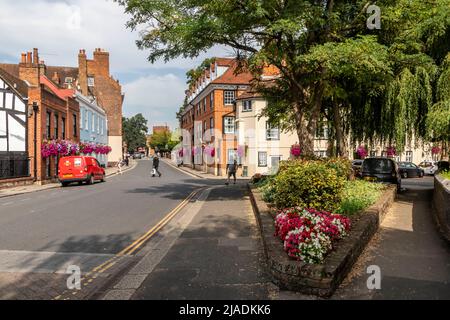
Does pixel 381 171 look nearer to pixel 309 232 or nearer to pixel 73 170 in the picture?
pixel 309 232

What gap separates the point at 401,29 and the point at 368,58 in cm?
384

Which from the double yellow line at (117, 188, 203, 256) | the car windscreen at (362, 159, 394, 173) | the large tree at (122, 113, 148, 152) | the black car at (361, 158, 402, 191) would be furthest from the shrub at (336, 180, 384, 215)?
the large tree at (122, 113, 148, 152)

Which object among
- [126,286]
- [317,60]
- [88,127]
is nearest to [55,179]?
[88,127]

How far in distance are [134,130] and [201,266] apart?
117 m

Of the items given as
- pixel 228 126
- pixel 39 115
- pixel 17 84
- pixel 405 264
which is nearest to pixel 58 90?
pixel 17 84

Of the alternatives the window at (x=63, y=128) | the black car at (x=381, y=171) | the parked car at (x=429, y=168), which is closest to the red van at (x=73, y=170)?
the window at (x=63, y=128)

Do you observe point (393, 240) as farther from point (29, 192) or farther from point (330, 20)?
point (29, 192)

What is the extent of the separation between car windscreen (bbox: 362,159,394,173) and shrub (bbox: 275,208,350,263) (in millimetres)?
10813

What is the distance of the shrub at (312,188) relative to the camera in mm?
9047

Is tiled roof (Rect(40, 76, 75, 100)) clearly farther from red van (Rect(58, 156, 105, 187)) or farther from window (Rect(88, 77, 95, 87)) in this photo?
window (Rect(88, 77, 95, 87))

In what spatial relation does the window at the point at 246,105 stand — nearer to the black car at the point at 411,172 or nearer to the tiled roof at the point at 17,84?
the black car at the point at 411,172

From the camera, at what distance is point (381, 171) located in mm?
16750

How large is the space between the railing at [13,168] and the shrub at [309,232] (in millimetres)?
21725

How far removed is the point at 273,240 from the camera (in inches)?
254
